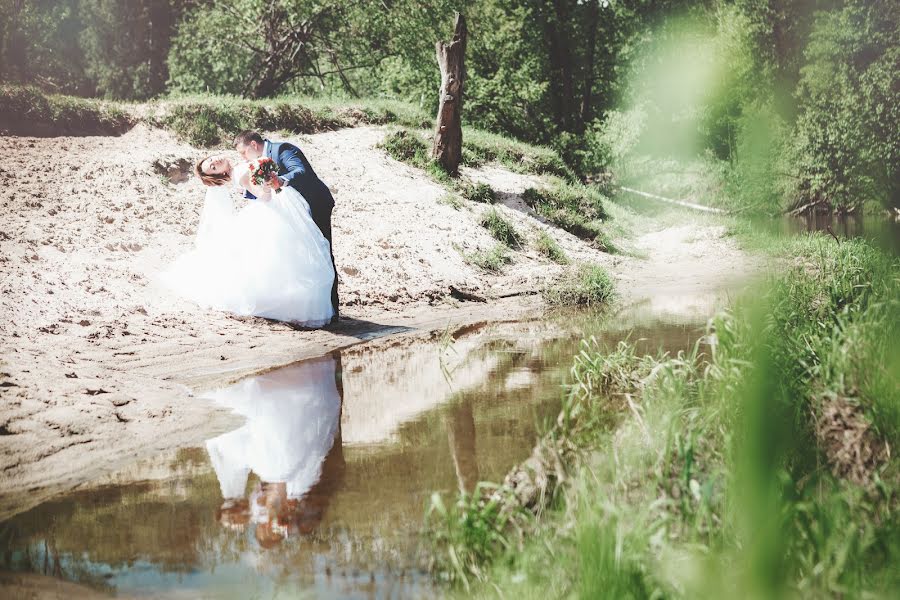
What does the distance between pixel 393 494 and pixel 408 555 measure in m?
0.78

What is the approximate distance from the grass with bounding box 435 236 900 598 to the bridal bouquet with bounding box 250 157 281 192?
5.45 metres

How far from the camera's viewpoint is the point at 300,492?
4996 mm

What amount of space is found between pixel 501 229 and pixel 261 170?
739cm

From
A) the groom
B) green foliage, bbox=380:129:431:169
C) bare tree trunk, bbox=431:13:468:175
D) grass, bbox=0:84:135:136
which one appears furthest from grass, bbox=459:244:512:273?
grass, bbox=0:84:135:136

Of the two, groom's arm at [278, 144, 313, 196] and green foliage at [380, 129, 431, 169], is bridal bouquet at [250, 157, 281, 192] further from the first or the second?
green foliage at [380, 129, 431, 169]

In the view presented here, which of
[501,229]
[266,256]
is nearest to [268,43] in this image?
[501,229]

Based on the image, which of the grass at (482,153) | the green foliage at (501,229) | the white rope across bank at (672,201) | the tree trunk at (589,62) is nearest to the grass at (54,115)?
the grass at (482,153)

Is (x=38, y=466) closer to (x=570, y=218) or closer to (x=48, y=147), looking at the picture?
(x=48, y=147)

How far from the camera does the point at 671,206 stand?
28562 mm

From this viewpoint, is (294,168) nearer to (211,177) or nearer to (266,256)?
(211,177)

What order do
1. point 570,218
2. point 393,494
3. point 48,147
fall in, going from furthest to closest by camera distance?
point 570,218 < point 48,147 < point 393,494

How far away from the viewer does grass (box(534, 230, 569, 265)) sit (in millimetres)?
16688

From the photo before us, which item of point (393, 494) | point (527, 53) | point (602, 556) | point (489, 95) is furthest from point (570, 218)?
point (602, 556)

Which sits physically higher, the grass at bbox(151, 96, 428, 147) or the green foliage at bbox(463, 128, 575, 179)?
the grass at bbox(151, 96, 428, 147)
